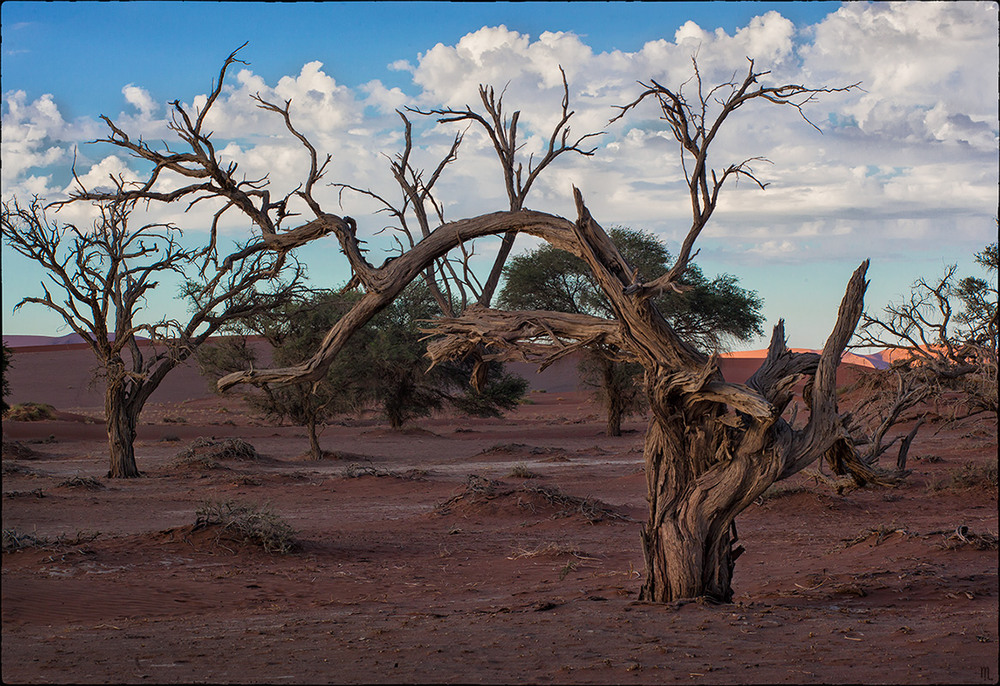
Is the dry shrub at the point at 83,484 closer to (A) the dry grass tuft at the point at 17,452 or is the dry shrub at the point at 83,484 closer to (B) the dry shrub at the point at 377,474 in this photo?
(B) the dry shrub at the point at 377,474

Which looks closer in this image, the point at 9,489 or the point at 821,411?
the point at 821,411

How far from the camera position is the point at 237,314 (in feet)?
69.9

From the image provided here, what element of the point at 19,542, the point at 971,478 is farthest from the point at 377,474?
the point at 971,478

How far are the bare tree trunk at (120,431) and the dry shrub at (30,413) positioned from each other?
21.9 meters

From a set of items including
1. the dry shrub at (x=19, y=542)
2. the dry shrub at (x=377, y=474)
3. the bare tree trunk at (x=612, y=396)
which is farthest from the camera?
the bare tree trunk at (x=612, y=396)

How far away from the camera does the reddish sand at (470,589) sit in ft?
18.2

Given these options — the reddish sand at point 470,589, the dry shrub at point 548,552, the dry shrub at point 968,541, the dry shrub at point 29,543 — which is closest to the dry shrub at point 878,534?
the reddish sand at point 470,589

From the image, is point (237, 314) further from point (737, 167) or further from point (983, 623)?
point (983, 623)

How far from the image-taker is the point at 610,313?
115ft

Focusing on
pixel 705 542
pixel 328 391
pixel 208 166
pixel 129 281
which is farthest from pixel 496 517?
pixel 328 391

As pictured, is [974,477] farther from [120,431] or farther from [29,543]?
[120,431]

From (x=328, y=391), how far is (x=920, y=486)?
1791 cm

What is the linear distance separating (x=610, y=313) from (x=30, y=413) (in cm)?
2738

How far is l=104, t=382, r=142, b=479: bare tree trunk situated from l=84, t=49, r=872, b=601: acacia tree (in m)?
15.2
